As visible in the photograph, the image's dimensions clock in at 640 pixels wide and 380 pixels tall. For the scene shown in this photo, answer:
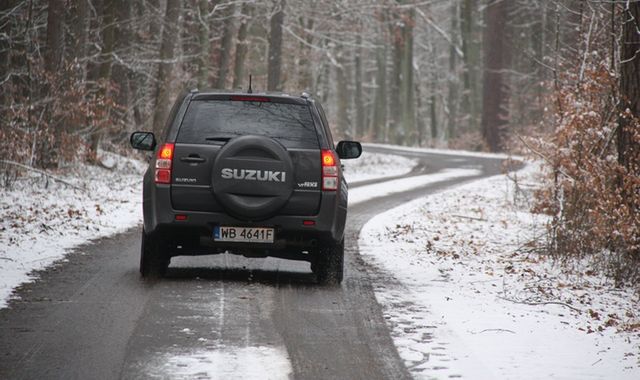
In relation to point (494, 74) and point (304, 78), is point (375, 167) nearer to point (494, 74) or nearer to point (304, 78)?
point (304, 78)

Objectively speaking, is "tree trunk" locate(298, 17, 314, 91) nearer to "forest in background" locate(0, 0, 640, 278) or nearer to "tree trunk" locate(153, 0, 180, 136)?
"forest in background" locate(0, 0, 640, 278)

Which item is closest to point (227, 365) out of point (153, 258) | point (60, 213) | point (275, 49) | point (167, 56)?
point (153, 258)

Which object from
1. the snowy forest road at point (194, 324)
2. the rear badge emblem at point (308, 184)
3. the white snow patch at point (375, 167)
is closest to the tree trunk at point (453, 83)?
the white snow patch at point (375, 167)

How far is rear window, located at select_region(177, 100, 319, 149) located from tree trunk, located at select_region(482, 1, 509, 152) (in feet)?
117

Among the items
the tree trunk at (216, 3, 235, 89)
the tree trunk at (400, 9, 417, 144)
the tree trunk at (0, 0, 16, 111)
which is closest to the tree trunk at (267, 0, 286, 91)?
the tree trunk at (216, 3, 235, 89)

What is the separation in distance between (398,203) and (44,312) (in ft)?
44.5

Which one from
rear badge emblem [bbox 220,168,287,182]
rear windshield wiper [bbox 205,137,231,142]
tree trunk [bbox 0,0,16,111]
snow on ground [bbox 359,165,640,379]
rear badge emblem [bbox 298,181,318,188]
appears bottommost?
snow on ground [bbox 359,165,640,379]

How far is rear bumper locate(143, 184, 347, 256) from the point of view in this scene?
9.35 meters

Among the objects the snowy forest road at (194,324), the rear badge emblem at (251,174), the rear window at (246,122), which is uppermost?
the rear window at (246,122)

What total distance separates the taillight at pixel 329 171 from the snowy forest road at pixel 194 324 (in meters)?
1.06

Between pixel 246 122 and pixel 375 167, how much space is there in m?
25.0

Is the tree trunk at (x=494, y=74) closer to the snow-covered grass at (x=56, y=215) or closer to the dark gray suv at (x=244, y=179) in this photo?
the snow-covered grass at (x=56, y=215)

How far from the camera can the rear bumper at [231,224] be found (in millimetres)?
9352

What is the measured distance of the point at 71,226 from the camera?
14.3m
